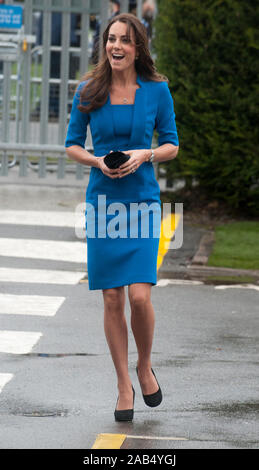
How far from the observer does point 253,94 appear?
11.8 metres

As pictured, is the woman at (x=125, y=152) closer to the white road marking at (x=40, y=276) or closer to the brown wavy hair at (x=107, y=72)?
the brown wavy hair at (x=107, y=72)

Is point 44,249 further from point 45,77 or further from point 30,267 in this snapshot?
point 45,77

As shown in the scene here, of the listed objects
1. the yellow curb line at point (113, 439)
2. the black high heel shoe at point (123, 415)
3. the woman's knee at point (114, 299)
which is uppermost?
the woman's knee at point (114, 299)

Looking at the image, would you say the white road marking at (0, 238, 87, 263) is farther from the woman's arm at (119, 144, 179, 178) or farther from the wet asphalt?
the woman's arm at (119, 144, 179, 178)

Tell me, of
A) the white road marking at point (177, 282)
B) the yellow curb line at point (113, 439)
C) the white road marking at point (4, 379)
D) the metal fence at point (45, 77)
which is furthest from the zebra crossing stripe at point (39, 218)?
the yellow curb line at point (113, 439)

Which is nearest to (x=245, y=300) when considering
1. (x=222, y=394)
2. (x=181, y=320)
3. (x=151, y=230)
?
(x=181, y=320)

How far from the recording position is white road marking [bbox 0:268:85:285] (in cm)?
891

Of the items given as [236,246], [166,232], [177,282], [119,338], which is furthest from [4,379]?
[166,232]

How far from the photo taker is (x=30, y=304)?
7.99m

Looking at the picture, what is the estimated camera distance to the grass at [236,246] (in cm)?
1007

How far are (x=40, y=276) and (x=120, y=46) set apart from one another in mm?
4185

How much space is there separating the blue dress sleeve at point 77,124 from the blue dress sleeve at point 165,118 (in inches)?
14.5

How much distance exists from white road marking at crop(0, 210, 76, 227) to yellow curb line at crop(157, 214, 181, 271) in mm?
1040
